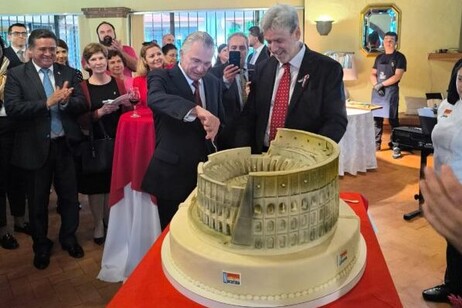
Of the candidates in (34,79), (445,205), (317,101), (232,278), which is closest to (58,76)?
(34,79)

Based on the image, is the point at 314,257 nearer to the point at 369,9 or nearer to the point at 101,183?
the point at 101,183

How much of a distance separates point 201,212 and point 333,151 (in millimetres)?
404

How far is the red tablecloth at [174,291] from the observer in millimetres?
1149

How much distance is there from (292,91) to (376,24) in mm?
6322

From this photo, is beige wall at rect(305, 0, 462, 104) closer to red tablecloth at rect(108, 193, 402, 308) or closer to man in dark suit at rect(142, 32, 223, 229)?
man in dark suit at rect(142, 32, 223, 229)

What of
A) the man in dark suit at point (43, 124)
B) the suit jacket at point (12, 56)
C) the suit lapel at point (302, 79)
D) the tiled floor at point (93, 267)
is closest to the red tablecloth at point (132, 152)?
the man in dark suit at point (43, 124)

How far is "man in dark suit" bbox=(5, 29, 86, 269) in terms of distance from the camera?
295 cm

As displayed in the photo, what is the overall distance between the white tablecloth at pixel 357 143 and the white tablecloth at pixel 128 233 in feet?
9.25

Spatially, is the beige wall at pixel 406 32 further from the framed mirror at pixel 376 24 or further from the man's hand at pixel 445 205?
the man's hand at pixel 445 205

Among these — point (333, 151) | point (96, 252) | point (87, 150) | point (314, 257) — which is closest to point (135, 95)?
point (87, 150)

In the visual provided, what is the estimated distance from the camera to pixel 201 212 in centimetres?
126

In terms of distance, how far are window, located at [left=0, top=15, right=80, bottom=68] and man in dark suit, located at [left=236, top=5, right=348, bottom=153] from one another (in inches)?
297

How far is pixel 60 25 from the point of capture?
9016mm

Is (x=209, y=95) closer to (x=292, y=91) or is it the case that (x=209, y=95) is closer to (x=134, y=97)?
(x=292, y=91)
